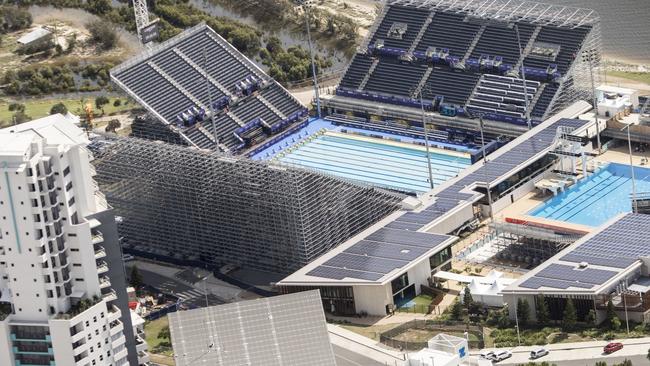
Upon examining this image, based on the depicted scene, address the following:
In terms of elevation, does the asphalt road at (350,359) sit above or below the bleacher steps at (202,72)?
below

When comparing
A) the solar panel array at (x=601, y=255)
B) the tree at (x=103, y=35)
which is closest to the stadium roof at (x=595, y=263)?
the solar panel array at (x=601, y=255)

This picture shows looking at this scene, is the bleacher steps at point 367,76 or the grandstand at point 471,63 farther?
the bleacher steps at point 367,76

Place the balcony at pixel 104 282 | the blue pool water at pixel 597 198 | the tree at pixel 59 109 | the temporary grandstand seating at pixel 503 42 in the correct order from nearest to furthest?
the balcony at pixel 104 282 < the blue pool water at pixel 597 198 < the temporary grandstand seating at pixel 503 42 < the tree at pixel 59 109

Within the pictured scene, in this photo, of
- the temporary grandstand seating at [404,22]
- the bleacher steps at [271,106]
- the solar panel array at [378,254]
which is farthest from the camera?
the temporary grandstand seating at [404,22]

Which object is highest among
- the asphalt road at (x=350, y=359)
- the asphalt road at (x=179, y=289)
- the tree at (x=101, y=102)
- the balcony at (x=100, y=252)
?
the balcony at (x=100, y=252)

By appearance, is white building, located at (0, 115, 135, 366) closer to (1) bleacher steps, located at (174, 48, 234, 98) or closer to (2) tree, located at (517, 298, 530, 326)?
(2) tree, located at (517, 298, 530, 326)

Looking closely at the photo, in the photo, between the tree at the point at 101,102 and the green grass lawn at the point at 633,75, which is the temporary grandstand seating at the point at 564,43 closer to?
the green grass lawn at the point at 633,75

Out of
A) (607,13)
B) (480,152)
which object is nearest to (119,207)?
(480,152)

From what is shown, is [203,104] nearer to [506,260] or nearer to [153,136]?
[153,136]
